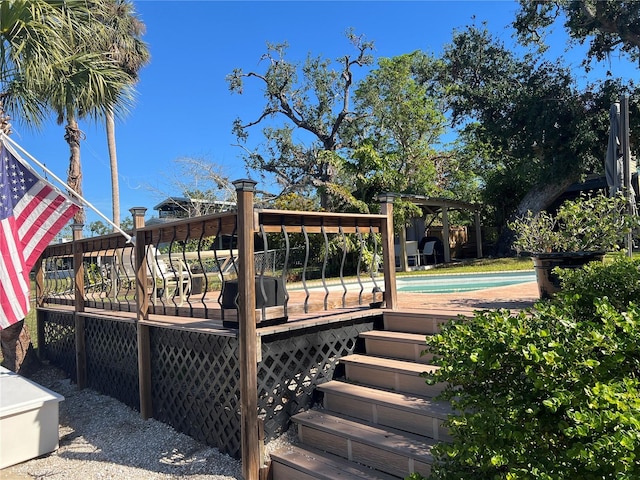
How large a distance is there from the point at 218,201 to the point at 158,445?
18.0 meters

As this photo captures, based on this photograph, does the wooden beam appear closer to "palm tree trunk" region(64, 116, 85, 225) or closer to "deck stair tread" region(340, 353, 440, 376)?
"deck stair tread" region(340, 353, 440, 376)

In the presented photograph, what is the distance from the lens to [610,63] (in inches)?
584

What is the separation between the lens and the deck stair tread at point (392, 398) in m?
2.96

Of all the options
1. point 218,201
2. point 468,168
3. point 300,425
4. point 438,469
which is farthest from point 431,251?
point 438,469

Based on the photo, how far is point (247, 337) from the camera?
3.14 meters

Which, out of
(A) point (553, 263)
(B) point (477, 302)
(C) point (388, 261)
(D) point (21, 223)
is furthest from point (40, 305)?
(A) point (553, 263)

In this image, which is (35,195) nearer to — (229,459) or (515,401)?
(229,459)

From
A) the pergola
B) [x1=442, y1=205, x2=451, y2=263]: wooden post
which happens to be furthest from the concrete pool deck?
[x1=442, y1=205, x2=451, y2=263]: wooden post

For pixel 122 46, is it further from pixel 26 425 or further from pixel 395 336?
pixel 395 336

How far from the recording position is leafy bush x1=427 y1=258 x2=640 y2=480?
1454 millimetres

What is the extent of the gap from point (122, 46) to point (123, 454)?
14942mm

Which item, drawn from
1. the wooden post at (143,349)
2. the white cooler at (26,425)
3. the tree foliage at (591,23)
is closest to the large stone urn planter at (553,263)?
the wooden post at (143,349)

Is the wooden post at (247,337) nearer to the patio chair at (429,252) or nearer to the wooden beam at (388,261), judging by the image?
the wooden beam at (388,261)

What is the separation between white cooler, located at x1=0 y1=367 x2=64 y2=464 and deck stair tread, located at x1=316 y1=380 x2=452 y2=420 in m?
2.47
